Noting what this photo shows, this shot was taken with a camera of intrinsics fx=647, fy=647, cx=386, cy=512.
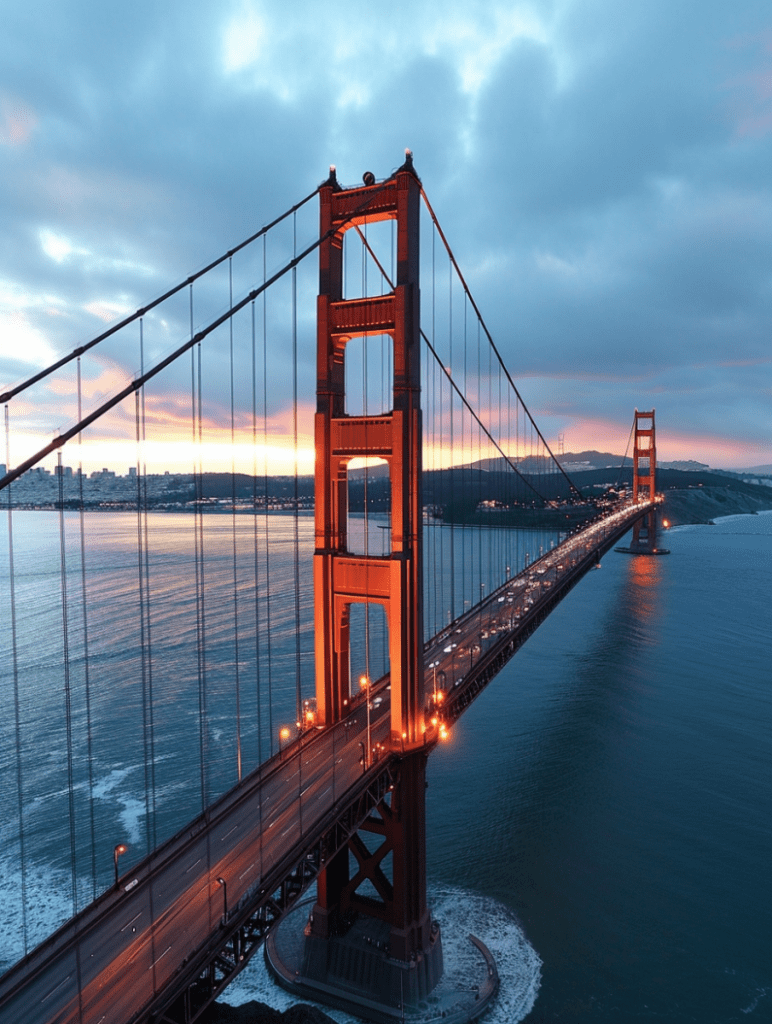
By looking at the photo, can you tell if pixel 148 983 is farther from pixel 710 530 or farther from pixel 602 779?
pixel 710 530

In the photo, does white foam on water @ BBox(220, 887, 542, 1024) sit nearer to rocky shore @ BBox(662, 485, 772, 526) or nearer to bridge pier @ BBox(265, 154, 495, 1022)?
bridge pier @ BBox(265, 154, 495, 1022)

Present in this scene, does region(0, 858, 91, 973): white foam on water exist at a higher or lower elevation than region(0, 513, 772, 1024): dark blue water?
lower

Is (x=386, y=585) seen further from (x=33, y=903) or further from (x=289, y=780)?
(x=33, y=903)

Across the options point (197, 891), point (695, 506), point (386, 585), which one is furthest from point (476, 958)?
point (695, 506)

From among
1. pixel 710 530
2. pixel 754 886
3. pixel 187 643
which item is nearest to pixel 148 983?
pixel 754 886

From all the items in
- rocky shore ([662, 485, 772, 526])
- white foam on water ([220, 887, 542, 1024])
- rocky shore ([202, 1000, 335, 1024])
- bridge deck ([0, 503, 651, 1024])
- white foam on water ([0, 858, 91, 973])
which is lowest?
white foam on water ([0, 858, 91, 973])


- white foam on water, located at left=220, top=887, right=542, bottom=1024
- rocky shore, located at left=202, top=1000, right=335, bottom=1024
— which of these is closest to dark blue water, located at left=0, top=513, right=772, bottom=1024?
white foam on water, located at left=220, top=887, right=542, bottom=1024

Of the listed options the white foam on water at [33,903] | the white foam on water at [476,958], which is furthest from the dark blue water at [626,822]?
the white foam on water at [33,903]
